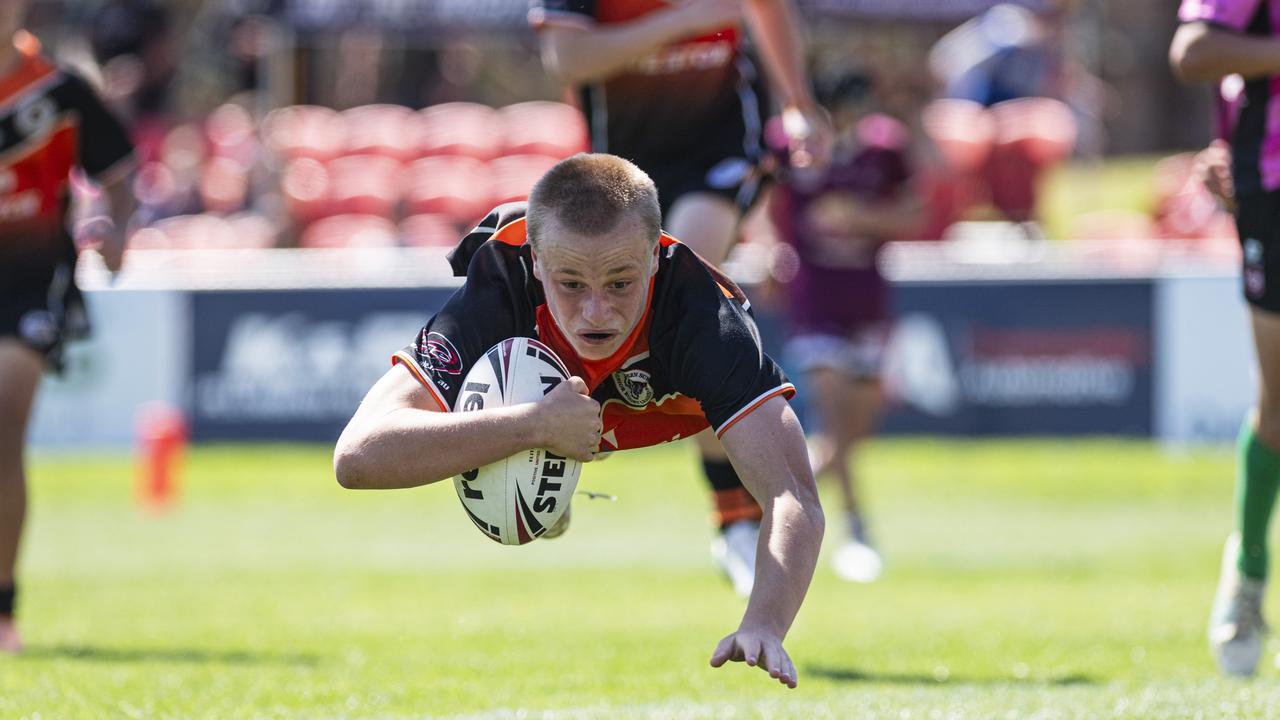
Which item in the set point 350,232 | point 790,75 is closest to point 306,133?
point 350,232

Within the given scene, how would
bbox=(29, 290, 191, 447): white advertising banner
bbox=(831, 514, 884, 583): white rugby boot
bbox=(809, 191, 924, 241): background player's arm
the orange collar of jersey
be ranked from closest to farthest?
the orange collar of jersey → bbox=(831, 514, 884, 583): white rugby boot → bbox=(809, 191, 924, 241): background player's arm → bbox=(29, 290, 191, 447): white advertising banner

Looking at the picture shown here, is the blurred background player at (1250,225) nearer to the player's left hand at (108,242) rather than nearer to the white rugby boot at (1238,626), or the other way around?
the white rugby boot at (1238,626)

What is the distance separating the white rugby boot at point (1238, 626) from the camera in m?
6.11

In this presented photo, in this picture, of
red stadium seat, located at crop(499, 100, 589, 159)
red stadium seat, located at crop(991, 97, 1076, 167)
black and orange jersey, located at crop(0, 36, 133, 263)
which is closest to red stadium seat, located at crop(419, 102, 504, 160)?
red stadium seat, located at crop(499, 100, 589, 159)

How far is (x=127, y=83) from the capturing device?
20.6 meters

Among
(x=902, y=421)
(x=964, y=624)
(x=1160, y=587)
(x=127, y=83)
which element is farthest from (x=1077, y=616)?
(x=127, y=83)

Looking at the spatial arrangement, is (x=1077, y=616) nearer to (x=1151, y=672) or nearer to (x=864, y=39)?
(x=1151, y=672)

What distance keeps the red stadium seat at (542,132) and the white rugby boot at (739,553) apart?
13.4m

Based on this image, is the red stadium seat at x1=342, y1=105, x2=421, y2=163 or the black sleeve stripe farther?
the red stadium seat at x1=342, y1=105, x2=421, y2=163

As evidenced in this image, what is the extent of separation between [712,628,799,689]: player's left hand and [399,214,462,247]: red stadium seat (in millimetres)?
13530

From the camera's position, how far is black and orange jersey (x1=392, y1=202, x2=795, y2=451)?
440 centimetres

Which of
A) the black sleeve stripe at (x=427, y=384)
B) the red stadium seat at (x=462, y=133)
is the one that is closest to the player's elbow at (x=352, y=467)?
the black sleeve stripe at (x=427, y=384)

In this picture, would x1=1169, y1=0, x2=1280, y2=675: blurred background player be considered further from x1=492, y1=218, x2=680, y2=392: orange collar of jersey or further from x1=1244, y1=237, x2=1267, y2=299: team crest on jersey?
x1=492, y1=218, x2=680, y2=392: orange collar of jersey

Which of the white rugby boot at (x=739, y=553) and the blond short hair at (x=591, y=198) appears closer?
the blond short hair at (x=591, y=198)
